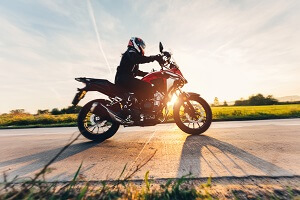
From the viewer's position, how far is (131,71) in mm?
4723

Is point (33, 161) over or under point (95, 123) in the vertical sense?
under

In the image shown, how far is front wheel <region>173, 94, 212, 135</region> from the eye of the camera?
15.6ft

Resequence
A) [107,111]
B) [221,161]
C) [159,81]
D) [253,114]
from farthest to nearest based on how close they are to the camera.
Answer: [253,114], [159,81], [107,111], [221,161]

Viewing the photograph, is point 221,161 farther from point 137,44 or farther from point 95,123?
point 137,44

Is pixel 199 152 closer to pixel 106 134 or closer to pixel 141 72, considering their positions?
pixel 106 134

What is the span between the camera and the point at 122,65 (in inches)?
185

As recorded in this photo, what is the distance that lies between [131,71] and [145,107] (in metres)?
0.80

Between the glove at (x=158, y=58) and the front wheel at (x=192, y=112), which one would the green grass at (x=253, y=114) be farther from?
the glove at (x=158, y=58)

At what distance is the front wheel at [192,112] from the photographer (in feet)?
15.6

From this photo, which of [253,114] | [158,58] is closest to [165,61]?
[158,58]

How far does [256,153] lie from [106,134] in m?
2.77

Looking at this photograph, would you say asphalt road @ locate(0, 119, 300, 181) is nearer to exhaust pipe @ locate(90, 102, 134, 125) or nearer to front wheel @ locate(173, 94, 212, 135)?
exhaust pipe @ locate(90, 102, 134, 125)

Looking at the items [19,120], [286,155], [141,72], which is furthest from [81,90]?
[19,120]

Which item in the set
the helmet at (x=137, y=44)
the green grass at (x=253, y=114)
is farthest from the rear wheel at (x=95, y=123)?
the green grass at (x=253, y=114)
